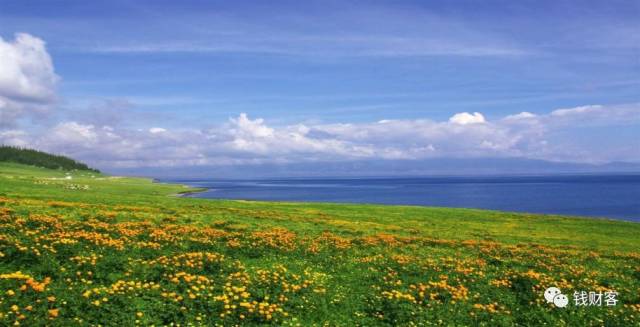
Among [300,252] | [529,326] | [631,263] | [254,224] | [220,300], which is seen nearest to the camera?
[220,300]

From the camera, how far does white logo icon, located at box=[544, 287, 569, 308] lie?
17.1m

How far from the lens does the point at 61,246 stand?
1714 cm

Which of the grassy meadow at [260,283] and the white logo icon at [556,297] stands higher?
the grassy meadow at [260,283]

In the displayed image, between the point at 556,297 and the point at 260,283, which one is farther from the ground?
the point at 260,283

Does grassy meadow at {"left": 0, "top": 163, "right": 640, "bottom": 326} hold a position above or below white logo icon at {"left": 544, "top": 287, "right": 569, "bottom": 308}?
above

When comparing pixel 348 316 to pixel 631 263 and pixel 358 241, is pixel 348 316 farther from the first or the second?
pixel 631 263

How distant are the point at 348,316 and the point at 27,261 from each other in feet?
37.2

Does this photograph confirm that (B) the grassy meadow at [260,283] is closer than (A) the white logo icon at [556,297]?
Yes

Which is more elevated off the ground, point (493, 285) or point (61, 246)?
point (61, 246)

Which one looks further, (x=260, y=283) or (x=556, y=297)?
(x=556, y=297)

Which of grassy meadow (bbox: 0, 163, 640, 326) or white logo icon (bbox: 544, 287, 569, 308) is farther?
white logo icon (bbox: 544, 287, 569, 308)

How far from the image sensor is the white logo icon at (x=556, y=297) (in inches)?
675

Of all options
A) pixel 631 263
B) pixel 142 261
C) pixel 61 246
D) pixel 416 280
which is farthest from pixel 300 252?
pixel 631 263

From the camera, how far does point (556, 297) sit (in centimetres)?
1756
